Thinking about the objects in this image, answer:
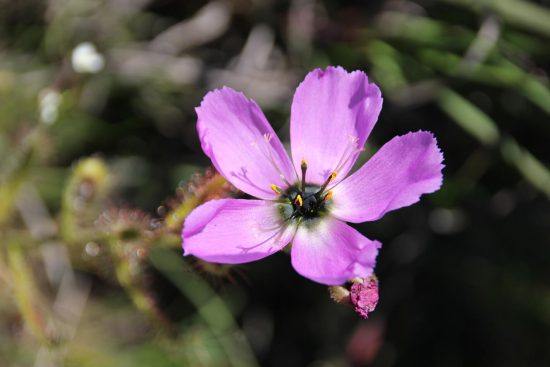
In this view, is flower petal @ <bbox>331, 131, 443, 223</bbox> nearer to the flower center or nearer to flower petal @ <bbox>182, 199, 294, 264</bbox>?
the flower center

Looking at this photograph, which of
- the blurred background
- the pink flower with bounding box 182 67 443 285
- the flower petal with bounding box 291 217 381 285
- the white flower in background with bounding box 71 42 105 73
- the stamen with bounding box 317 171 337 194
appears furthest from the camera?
the blurred background

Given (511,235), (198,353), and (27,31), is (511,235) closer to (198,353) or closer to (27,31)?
(198,353)


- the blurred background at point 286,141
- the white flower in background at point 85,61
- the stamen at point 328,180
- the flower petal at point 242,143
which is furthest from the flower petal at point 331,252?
the white flower in background at point 85,61

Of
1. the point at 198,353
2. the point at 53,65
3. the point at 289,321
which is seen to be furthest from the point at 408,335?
the point at 53,65

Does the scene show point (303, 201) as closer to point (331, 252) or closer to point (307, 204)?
point (307, 204)

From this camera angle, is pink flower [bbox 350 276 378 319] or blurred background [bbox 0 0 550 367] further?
blurred background [bbox 0 0 550 367]

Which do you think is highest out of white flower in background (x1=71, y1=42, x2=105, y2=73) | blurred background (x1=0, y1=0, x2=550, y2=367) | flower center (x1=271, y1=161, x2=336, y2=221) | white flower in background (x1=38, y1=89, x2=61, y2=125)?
flower center (x1=271, y1=161, x2=336, y2=221)

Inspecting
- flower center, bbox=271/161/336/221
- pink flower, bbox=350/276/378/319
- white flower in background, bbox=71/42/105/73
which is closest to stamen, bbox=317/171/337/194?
flower center, bbox=271/161/336/221
